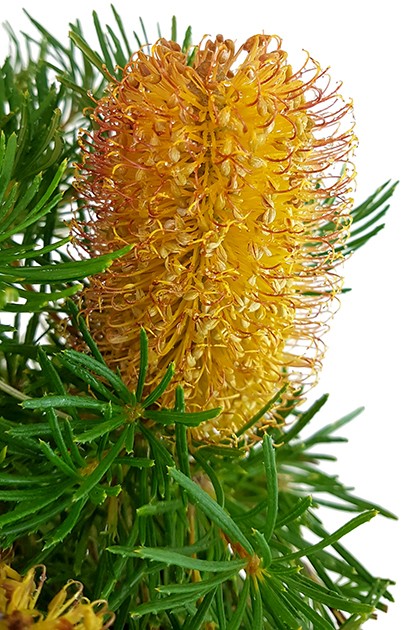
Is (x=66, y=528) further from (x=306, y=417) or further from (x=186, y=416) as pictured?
(x=306, y=417)

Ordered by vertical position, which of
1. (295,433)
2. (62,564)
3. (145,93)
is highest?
(145,93)

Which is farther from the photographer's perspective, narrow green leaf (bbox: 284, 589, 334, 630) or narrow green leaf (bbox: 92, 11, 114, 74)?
narrow green leaf (bbox: 92, 11, 114, 74)

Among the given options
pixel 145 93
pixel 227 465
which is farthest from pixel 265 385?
pixel 145 93

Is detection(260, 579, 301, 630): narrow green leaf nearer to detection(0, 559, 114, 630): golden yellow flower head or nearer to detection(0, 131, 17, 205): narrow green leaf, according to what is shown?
detection(0, 559, 114, 630): golden yellow flower head

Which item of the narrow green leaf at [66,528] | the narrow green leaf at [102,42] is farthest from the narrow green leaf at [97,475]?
the narrow green leaf at [102,42]

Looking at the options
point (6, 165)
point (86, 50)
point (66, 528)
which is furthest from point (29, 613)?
point (86, 50)

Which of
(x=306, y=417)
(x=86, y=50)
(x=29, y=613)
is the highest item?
(x=86, y=50)

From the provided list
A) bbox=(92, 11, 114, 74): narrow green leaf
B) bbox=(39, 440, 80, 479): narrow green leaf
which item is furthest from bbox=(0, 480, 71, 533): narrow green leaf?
bbox=(92, 11, 114, 74): narrow green leaf

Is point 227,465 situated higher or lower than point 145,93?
lower

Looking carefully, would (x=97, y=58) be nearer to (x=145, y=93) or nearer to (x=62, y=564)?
(x=145, y=93)
